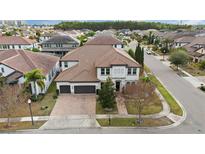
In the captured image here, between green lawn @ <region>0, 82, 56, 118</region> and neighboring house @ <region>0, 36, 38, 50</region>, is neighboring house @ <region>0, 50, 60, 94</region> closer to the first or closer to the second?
green lawn @ <region>0, 82, 56, 118</region>

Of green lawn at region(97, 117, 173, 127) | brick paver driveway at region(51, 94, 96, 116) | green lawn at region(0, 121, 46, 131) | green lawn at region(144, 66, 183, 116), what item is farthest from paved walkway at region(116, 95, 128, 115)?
green lawn at region(0, 121, 46, 131)

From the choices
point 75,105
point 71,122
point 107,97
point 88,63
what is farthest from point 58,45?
point 71,122

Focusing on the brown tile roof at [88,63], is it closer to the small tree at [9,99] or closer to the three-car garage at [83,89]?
the three-car garage at [83,89]

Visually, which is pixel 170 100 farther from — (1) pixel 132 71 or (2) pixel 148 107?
(1) pixel 132 71

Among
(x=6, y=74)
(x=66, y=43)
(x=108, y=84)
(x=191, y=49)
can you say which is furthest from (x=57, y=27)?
(x=108, y=84)

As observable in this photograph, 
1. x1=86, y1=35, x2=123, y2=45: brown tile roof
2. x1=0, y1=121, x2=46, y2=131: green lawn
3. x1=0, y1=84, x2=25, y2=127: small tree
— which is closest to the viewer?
x1=0, y1=121, x2=46, y2=131: green lawn

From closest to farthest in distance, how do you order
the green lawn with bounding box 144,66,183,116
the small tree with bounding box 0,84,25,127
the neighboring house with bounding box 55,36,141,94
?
1. the small tree with bounding box 0,84,25,127
2. the green lawn with bounding box 144,66,183,116
3. the neighboring house with bounding box 55,36,141,94
